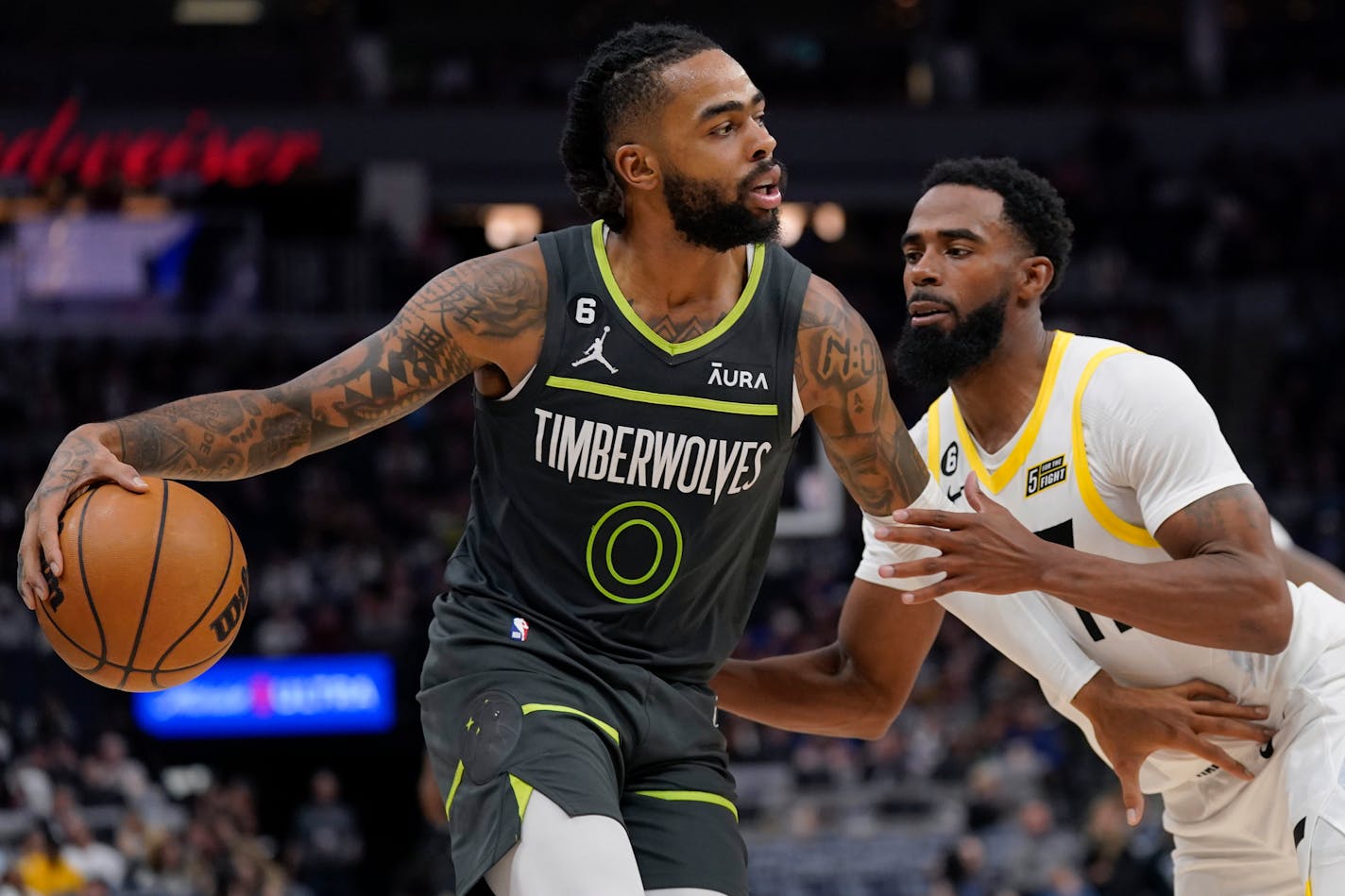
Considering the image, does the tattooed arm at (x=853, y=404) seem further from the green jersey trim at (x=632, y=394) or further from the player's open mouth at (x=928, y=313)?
the player's open mouth at (x=928, y=313)

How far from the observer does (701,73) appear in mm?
3838

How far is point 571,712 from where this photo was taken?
3600 millimetres

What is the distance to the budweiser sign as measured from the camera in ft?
68.5

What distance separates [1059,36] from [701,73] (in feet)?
77.9

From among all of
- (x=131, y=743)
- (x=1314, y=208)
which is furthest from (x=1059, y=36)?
(x=131, y=743)

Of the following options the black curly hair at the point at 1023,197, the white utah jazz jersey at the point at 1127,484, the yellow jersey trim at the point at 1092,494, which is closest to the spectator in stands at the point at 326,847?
the white utah jazz jersey at the point at 1127,484

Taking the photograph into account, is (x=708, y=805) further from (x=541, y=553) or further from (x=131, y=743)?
(x=131, y=743)

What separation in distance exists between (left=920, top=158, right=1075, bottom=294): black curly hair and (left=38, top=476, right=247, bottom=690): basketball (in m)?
2.25

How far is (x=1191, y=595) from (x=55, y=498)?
2458 millimetres

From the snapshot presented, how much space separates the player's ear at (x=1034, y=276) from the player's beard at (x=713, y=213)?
1.17 m

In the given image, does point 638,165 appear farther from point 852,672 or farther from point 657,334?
point 852,672

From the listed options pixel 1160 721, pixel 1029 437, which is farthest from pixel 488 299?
pixel 1160 721

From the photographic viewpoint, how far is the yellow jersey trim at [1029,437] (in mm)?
4578

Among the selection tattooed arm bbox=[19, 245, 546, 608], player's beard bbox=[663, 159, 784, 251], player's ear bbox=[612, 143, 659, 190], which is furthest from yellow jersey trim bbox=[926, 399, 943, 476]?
tattooed arm bbox=[19, 245, 546, 608]
